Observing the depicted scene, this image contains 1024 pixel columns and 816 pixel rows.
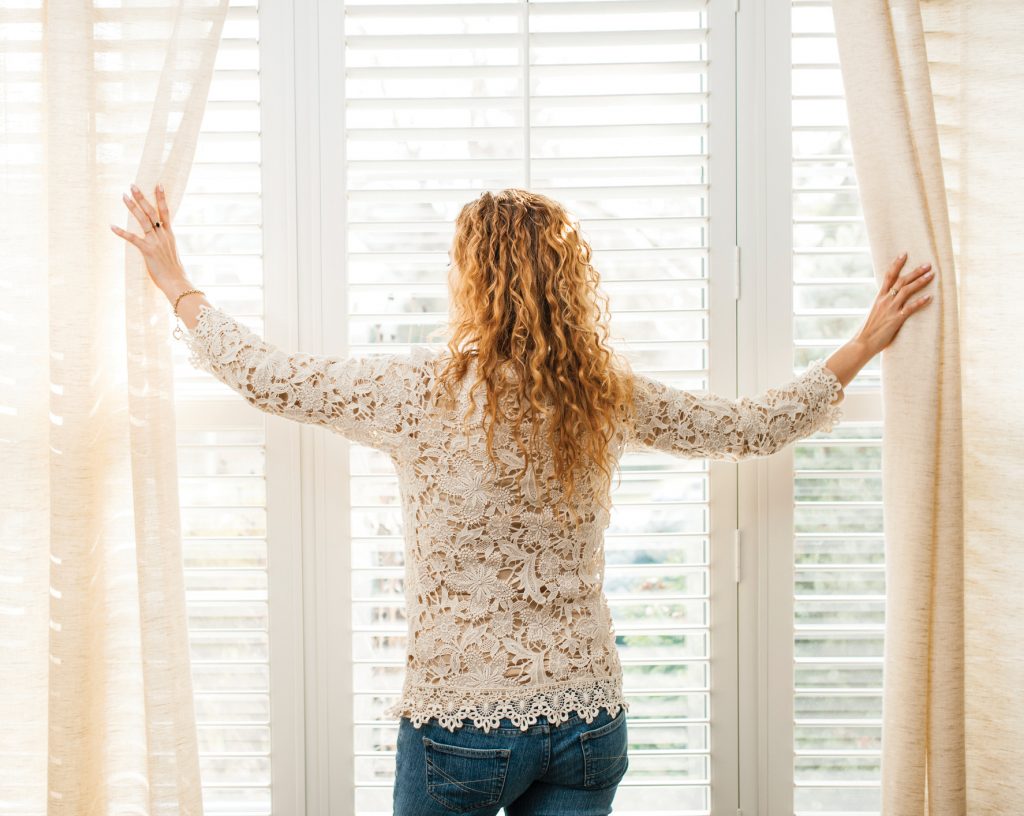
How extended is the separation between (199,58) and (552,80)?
0.65 metres

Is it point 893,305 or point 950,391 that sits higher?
point 893,305

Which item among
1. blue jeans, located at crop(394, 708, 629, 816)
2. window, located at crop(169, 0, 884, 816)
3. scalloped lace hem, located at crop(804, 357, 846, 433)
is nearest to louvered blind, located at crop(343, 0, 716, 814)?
window, located at crop(169, 0, 884, 816)

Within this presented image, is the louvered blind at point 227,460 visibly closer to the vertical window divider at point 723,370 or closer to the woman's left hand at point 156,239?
the woman's left hand at point 156,239

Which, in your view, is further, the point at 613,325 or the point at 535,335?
the point at 613,325

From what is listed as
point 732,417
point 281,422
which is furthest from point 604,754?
point 281,422

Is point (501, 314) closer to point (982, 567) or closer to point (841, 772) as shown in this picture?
point (982, 567)

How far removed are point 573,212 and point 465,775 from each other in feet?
3.34

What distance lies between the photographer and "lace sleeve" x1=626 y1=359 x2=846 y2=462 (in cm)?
127

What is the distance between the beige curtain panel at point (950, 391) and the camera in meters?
1.32

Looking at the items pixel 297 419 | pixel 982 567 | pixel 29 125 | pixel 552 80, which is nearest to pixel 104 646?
pixel 297 419

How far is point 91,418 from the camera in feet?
4.32

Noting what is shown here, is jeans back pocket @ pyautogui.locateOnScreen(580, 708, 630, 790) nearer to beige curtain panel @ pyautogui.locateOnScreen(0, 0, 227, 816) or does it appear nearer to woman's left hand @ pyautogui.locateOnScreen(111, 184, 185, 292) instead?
beige curtain panel @ pyautogui.locateOnScreen(0, 0, 227, 816)

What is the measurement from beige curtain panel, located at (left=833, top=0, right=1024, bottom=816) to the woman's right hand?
0.02 m

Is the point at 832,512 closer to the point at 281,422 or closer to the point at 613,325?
the point at 613,325
